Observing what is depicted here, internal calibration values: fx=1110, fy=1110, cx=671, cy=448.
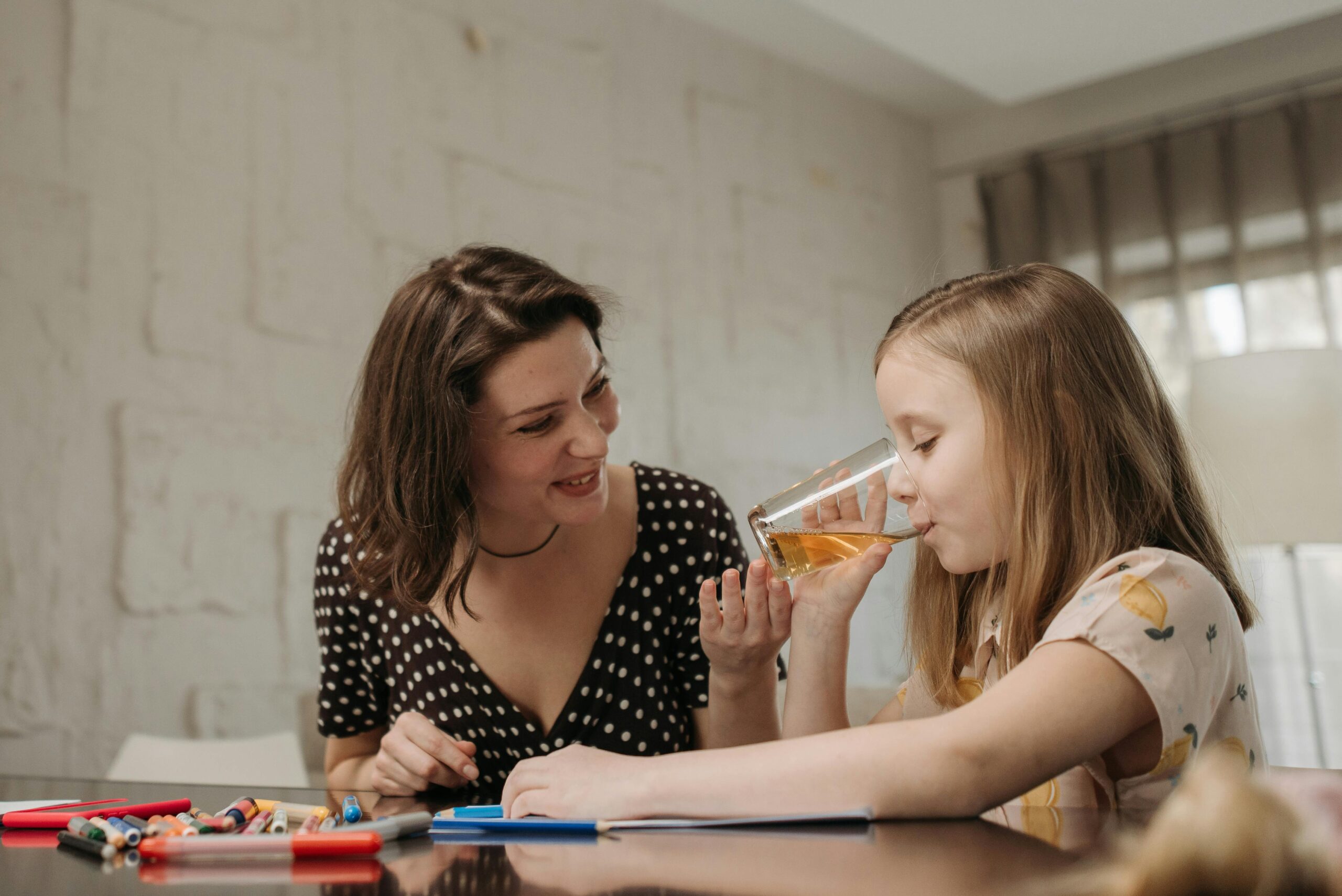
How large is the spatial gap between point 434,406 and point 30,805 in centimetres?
55

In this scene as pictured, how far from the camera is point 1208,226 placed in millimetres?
4152

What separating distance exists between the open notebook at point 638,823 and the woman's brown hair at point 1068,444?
1.12 ft

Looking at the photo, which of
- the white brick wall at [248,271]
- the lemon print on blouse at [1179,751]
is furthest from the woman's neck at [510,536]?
the white brick wall at [248,271]

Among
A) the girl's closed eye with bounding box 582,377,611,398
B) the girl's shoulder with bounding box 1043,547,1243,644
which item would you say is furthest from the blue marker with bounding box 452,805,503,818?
the girl's closed eye with bounding box 582,377,611,398

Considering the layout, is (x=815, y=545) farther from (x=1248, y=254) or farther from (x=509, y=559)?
(x=1248, y=254)

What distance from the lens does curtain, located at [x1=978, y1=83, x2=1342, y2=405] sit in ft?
12.9

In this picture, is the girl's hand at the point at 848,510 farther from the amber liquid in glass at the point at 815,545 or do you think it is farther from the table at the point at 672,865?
the table at the point at 672,865

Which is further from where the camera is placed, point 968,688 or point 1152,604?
point 968,688

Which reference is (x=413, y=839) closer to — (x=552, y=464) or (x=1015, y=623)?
(x=1015, y=623)

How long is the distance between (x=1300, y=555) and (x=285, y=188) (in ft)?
11.6

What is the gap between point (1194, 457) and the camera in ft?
3.36

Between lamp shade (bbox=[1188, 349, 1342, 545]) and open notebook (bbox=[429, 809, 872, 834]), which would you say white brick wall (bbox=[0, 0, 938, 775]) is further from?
open notebook (bbox=[429, 809, 872, 834])

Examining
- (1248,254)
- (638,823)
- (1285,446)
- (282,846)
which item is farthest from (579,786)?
(1248,254)

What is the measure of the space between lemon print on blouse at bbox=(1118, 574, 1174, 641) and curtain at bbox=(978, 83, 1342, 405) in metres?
3.29
